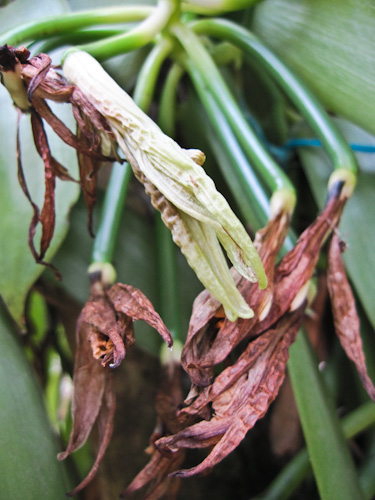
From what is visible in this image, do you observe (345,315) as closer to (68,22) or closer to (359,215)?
(359,215)

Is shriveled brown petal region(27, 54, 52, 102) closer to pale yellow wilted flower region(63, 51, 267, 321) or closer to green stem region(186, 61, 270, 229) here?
pale yellow wilted flower region(63, 51, 267, 321)

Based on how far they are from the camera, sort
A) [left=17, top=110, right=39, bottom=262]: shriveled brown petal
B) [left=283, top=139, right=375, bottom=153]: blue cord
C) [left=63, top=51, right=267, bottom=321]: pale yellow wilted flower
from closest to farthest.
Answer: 1. [left=63, top=51, right=267, bottom=321]: pale yellow wilted flower
2. [left=17, top=110, right=39, bottom=262]: shriveled brown petal
3. [left=283, top=139, right=375, bottom=153]: blue cord

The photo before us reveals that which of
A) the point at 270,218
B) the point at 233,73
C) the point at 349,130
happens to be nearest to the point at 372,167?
the point at 349,130

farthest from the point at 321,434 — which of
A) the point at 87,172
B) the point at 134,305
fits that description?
the point at 87,172

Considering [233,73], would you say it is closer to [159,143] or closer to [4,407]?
[159,143]

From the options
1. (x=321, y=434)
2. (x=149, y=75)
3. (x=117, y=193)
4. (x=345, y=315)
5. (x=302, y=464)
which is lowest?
(x=302, y=464)

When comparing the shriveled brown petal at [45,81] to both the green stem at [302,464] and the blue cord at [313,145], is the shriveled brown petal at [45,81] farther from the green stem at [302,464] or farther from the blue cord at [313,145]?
the green stem at [302,464]

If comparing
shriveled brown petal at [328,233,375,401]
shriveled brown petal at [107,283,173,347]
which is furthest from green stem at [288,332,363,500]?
shriveled brown petal at [107,283,173,347]
